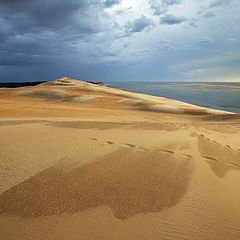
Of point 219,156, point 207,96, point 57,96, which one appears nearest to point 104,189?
point 219,156

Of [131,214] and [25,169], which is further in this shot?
[25,169]

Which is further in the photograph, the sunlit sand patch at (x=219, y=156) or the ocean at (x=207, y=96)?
the ocean at (x=207, y=96)

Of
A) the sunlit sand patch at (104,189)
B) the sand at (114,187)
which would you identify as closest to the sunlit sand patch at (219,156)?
the sand at (114,187)

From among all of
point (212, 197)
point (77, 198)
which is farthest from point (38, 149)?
point (212, 197)

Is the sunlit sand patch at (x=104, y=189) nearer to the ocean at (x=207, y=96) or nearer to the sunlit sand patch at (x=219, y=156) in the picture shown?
the sunlit sand patch at (x=219, y=156)

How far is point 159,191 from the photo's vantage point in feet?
17.9

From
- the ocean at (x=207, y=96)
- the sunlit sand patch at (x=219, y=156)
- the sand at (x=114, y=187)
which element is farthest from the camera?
the ocean at (x=207, y=96)

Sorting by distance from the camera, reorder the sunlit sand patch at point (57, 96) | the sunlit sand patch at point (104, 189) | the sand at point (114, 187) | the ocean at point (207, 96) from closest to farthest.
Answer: the sand at point (114, 187), the sunlit sand patch at point (104, 189), the sunlit sand patch at point (57, 96), the ocean at point (207, 96)

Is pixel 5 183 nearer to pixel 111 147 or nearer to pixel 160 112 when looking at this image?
pixel 111 147

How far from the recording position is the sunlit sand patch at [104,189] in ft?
15.4

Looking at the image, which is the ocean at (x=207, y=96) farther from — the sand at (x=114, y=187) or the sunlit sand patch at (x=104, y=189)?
the sunlit sand patch at (x=104, y=189)

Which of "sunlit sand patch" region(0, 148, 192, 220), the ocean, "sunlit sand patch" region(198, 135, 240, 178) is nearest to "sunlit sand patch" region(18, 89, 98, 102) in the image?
the ocean

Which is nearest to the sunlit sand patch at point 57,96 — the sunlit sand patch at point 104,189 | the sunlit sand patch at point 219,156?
the sunlit sand patch at point 219,156

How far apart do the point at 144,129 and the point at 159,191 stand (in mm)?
5669
